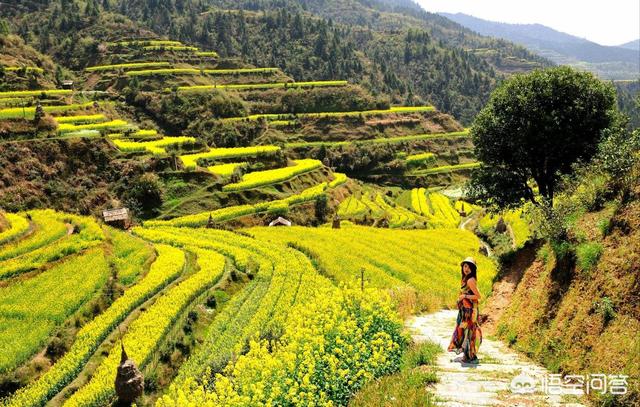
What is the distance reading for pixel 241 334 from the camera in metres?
22.4

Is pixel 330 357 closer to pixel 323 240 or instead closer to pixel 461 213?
pixel 323 240

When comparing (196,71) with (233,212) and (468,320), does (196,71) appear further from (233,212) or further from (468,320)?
(468,320)

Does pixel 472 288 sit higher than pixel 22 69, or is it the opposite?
pixel 472 288

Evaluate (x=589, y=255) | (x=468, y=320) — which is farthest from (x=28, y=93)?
(x=589, y=255)

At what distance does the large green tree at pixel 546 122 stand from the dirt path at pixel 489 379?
1189 centimetres

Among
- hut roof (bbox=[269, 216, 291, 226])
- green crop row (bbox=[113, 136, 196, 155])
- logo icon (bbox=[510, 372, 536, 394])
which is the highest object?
logo icon (bbox=[510, 372, 536, 394])

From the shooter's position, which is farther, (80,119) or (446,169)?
(446,169)

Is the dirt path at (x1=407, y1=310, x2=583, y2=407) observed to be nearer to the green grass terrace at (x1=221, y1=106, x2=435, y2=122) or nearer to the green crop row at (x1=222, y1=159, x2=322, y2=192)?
the green crop row at (x1=222, y1=159, x2=322, y2=192)

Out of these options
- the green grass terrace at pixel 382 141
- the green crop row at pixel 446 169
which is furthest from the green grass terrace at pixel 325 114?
the green crop row at pixel 446 169

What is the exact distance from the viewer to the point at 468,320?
1315cm

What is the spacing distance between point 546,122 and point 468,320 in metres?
15.6

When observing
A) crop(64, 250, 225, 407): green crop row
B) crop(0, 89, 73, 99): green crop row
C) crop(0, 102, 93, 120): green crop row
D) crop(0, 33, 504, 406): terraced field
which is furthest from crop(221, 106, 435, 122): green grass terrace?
crop(64, 250, 225, 407): green crop row

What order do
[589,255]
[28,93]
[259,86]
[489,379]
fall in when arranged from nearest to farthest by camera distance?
[489,379] < [589,255] < [28,93] < [259,86]

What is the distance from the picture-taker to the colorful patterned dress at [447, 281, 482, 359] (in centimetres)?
1301
